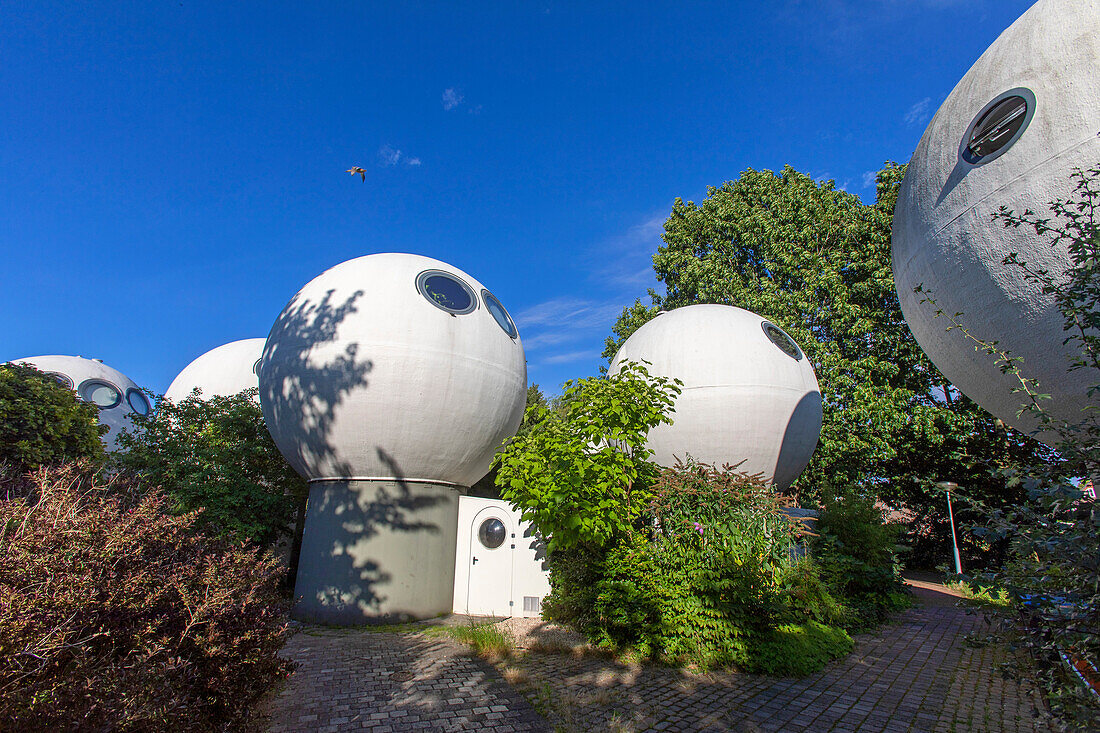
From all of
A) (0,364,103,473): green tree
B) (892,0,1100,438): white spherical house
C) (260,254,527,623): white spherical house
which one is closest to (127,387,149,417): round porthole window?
(0,364,103,473): green tree

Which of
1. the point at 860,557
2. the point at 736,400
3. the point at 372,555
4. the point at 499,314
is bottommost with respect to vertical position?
the point at 860,557

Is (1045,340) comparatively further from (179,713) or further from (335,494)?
(335,494)

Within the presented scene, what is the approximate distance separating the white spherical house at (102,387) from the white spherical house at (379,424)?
12951 millimetres

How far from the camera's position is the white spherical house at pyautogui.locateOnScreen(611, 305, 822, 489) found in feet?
35.2

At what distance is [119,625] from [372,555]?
7190 millimetres

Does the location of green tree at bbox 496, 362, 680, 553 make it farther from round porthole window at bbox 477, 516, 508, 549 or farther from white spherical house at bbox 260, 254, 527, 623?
round porthole window at bbox 477, 516, 508, 549

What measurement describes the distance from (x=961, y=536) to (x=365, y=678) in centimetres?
2506

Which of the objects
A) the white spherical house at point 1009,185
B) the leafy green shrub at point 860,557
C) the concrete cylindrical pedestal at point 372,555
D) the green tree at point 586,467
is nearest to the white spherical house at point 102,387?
the concrete cylindrical pedestal at point 372,555

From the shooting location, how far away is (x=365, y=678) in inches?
258

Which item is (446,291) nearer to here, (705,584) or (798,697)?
(705,584)

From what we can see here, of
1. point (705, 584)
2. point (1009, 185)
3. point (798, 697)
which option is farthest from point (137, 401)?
point (1009, 185)

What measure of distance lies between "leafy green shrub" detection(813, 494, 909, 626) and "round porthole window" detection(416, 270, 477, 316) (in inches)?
344

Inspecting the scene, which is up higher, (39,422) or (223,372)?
(223,372)

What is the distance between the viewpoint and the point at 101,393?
19.8 metres
